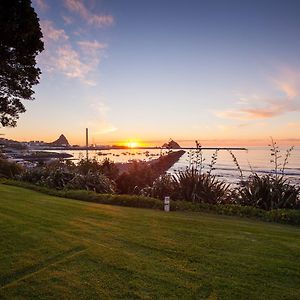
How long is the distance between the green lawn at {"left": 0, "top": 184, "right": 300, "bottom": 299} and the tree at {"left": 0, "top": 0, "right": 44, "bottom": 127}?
4329mm

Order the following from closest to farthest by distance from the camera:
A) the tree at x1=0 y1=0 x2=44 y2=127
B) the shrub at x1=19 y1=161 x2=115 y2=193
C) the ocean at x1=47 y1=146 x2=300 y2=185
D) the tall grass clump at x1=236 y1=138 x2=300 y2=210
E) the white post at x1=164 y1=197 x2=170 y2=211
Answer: the tree at x1=0 y1=0 x2=44 y2=127, the white post at x1=164 y1=197 x2=170 y2=211, the tall grass clump at x1=236 y1=138 x2=300 y2=210, the shrub at x1=19 y1=161 x2=115 y2=193, the ocean at x1=47 y1=146 x2=300 y2=185

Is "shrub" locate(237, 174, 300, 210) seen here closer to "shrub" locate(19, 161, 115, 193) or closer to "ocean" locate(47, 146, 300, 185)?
"ocean" locate(47, 146, 300, 185)

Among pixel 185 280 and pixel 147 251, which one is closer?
pixel 185 280

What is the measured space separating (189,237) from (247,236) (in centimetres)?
112

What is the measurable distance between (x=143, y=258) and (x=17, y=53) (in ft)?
23.6

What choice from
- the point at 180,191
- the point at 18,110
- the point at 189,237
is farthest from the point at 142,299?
the point at 18,110

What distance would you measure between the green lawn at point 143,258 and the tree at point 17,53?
4.33 m

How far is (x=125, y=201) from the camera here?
11.1 m

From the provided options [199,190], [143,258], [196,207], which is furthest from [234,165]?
[143,258]

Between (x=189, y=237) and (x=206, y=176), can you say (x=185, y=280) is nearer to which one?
(x=189, y=237)

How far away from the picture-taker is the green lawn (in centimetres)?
426

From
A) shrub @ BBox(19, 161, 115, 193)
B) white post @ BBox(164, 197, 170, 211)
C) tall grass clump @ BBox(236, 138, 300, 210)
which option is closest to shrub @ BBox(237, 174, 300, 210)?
tall grass clump @ BBox(236, 138, 300, 210)

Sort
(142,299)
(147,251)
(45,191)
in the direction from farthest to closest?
(45,191) < (147,251) < (142,299)

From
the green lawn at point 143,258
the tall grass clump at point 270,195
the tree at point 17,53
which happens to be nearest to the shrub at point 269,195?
the tall grass clump at point 270,195
